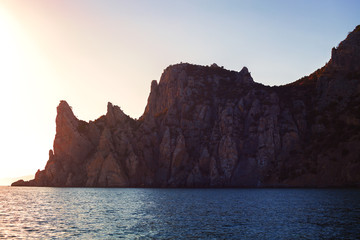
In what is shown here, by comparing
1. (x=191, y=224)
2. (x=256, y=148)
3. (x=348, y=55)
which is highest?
(x=348, y=55)

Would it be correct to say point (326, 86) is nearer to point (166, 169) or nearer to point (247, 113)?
point (247, 113)

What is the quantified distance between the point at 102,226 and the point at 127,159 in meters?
142

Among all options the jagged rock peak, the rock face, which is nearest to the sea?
the rock face

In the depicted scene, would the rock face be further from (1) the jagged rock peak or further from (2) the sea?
(2) the sea

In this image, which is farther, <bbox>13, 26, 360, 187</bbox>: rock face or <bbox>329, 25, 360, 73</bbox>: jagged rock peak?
<bbox>329, 25, 360, 73</bbox>: jagged rock peak

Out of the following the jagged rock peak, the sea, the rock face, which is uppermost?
the jagged rock peak

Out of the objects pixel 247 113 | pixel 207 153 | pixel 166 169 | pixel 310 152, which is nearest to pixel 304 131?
pixel 310 152

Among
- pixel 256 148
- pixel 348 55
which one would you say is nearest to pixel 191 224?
pixel 256 148

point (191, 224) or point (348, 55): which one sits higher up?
point (348, 55)

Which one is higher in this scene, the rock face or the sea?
the rock face

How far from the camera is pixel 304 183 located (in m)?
154

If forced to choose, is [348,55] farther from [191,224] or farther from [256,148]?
[191,224]

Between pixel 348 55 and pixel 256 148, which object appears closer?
pixel 256 148

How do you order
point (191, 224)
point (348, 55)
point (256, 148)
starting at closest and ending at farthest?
point (191, 224)
point (256, 148)
point (348, 55)
